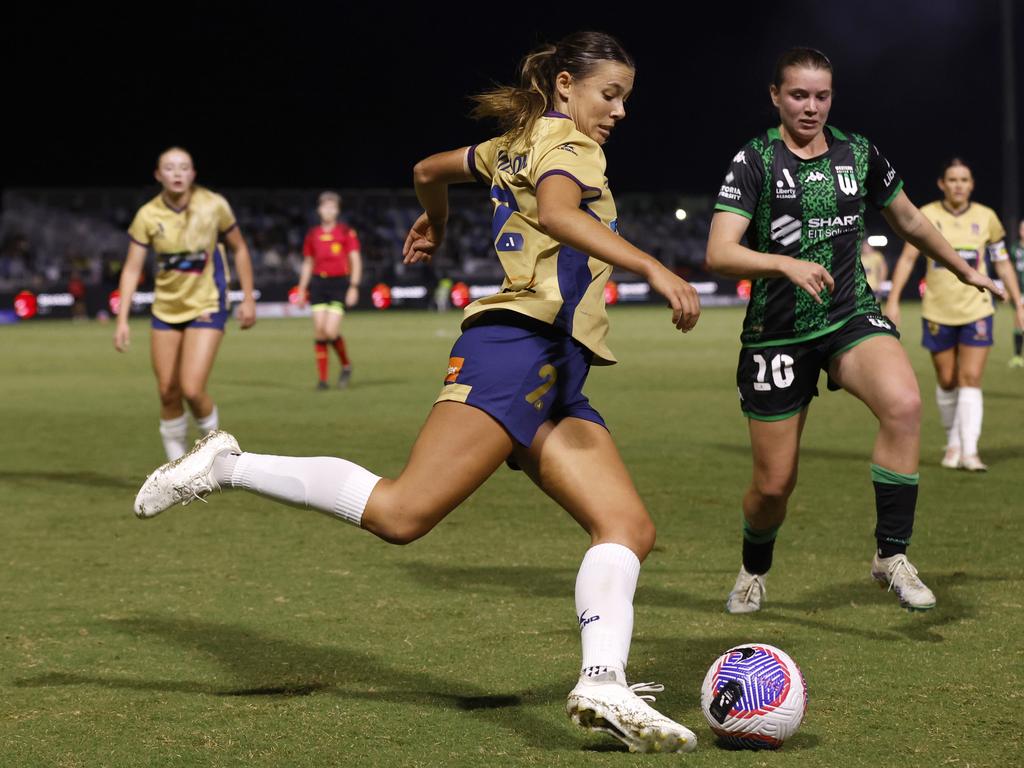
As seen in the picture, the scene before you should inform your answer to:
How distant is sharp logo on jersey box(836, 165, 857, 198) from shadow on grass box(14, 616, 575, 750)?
7.57ft

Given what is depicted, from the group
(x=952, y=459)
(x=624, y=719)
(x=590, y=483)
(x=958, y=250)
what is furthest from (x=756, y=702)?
(x=958, y=250)

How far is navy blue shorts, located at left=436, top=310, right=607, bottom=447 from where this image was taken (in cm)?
423

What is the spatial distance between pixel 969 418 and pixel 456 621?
570cm

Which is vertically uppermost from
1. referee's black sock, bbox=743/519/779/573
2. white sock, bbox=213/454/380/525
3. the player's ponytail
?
the player's ponytail

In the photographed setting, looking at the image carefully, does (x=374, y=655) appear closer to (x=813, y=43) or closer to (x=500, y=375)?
(x=500, y=375)

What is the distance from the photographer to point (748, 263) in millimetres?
5238

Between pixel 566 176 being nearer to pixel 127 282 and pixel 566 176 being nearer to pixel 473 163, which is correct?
pixel 473 163

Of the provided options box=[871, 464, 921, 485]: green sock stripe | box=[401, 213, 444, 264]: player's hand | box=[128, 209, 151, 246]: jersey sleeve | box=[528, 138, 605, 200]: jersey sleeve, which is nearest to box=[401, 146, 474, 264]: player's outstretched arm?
box=[401, 213, 444, 264]: player's hand

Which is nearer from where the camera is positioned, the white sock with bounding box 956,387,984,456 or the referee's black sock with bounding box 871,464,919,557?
the referee's black sock with bounding box 871,464,919,557

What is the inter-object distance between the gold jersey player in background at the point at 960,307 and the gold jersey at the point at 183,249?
16.1ft

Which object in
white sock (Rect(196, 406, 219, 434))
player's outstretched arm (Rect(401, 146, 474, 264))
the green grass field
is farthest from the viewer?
white sock (Rect(196, 406, 219, 434))

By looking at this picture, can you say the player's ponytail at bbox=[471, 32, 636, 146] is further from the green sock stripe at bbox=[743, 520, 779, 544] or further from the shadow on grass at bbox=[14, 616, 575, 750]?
the green sock stripe at bbox=[743, 520, 779, 544]

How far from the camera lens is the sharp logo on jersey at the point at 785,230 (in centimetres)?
575

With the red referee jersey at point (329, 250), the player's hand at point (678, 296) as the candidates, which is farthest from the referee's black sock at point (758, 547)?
the red referee jersey at point (329, 250)
